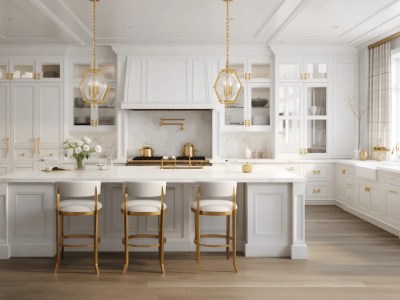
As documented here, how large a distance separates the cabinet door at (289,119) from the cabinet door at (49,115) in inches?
144

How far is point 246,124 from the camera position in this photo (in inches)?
306

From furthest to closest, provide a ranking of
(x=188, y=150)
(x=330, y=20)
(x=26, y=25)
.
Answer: (x=188, y=150), (x=26, y=25), (x=330, y=20)

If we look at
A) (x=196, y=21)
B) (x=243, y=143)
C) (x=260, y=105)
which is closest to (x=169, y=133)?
(x=243, y=143)

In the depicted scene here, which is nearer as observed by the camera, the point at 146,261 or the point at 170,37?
the point at 146,261

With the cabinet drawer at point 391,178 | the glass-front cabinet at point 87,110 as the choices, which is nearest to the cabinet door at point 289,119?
the cabinet drawer at point 391,178

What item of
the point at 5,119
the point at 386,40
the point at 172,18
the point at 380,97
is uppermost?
the point at 172,18

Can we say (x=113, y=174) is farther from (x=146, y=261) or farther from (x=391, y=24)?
(x=391, y=24)

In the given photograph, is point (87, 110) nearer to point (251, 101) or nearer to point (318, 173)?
point (251, 101)

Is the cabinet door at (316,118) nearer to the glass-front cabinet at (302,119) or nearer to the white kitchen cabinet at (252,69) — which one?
the glass-front cabinet at (302,119)

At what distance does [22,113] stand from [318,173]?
5.04 metres

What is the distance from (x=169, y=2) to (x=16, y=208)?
285 cm

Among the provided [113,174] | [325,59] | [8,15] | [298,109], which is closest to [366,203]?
[298,109]

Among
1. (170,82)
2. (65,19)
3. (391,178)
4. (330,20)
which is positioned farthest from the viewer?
(170,82)

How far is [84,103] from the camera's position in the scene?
773 centimetres
